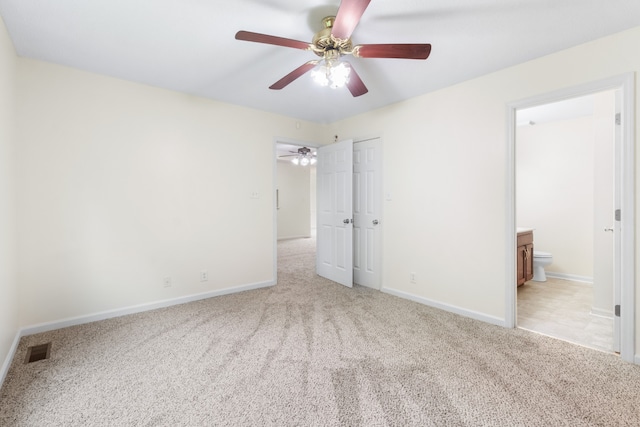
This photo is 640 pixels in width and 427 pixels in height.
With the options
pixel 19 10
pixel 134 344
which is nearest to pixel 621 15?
pixel 19 10

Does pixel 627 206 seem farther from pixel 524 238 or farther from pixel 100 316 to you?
pixel 100 316

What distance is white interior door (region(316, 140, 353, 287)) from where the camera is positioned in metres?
3.86

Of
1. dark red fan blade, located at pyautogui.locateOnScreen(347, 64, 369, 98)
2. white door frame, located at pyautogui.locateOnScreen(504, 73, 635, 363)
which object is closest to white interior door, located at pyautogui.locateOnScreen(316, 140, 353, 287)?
dark red fan blade, located at pyautogui.locateOnScreen(347, 64, 369, 98)

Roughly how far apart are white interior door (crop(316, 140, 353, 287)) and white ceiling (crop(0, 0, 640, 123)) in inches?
52.0

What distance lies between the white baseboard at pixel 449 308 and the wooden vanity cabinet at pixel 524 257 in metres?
Result: 1.18

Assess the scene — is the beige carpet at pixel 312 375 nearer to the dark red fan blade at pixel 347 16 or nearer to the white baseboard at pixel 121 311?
the white baseboard at pixel 121 311

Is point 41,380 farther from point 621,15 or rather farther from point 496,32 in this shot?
point 621,15

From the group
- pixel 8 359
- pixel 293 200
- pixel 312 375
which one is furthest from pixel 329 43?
pixel 293 200

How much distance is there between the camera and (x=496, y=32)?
201 centimetres

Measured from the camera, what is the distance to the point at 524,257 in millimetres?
3682

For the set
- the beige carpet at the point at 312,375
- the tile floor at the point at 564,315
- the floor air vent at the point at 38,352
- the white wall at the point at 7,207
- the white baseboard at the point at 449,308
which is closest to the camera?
the beige carpet at the point at 312,375

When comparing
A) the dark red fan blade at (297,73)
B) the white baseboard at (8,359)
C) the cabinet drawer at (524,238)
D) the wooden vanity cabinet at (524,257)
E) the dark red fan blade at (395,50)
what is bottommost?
the white baseboard at (8,359)

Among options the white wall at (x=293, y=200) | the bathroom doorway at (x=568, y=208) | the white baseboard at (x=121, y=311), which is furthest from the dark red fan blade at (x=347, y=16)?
the white wall at (x=293, y=200)

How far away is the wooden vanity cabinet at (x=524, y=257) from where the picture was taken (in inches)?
140
